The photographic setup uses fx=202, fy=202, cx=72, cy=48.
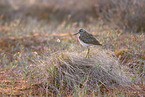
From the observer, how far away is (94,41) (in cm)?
413

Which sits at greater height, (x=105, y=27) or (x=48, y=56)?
(x=105, y=27)

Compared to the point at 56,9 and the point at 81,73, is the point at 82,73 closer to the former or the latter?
the point at 81,73

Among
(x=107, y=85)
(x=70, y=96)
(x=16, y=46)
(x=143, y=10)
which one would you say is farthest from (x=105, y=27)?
(x=70, y=96)

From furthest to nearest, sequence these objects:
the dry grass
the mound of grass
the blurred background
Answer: the blurred background
the mound of grass
the dry grass

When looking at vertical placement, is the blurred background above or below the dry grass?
above

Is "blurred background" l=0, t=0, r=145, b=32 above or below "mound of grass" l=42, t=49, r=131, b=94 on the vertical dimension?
above

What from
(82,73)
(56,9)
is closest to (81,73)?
(82,73)

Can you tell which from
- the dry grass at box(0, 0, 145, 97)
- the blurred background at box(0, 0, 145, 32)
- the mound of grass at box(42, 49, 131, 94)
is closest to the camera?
the dry grass at box(0, 0, 145, 97)

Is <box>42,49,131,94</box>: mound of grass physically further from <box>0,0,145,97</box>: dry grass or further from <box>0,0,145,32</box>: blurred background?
<box>0,0,145,32</box>: blurred background

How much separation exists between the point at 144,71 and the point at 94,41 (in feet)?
4.08

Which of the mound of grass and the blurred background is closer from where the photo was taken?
the mound of grass

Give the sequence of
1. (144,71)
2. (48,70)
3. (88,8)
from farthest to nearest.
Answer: (88,8), (144,71), (48,70)

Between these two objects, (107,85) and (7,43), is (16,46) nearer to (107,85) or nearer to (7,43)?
(7,43)

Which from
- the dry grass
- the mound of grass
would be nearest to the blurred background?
the dry grass
